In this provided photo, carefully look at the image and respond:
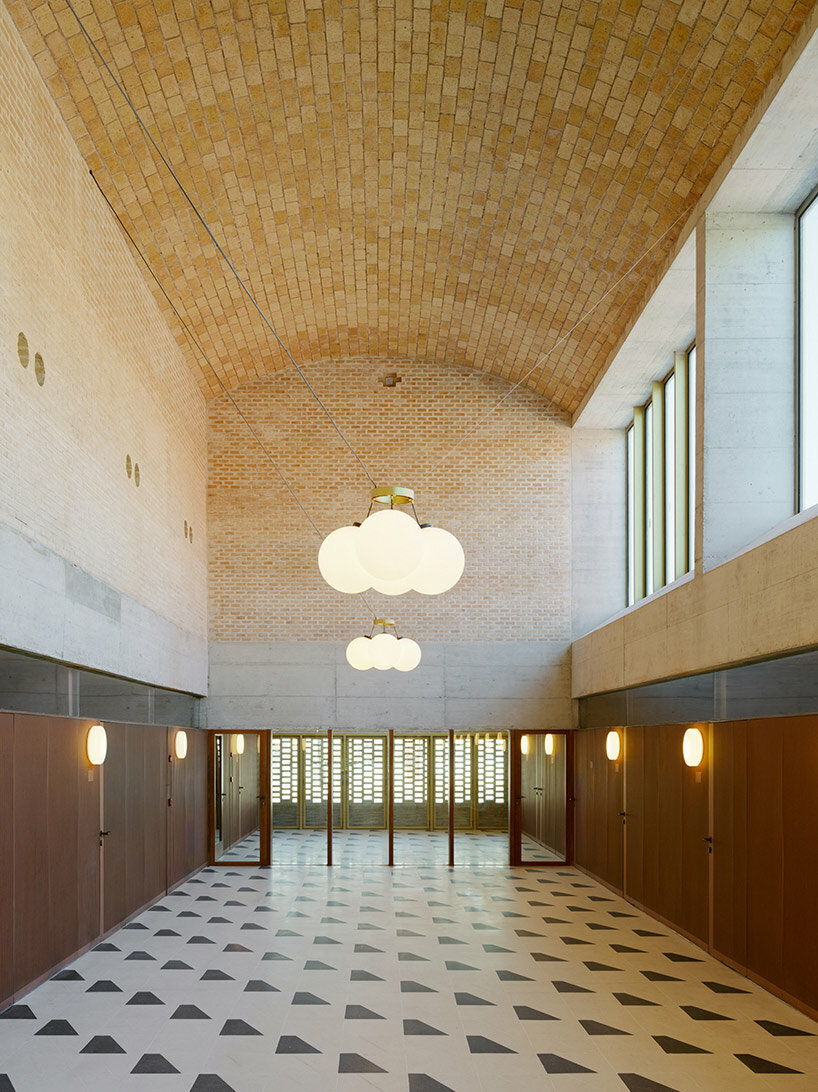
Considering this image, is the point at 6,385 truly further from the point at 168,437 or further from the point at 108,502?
the point at 168,437

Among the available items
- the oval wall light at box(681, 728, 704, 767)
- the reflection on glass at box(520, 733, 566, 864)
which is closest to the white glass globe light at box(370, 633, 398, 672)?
the oval wall light at box(681, 728, 704, 767)

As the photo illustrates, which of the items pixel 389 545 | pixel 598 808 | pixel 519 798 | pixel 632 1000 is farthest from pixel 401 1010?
pixel 519 798

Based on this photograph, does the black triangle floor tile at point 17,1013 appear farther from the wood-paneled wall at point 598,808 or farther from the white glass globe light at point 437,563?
the wood-paneled wall at point 598,808

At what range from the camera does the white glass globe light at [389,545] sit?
4953 mm

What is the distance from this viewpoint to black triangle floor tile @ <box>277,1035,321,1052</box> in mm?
6102

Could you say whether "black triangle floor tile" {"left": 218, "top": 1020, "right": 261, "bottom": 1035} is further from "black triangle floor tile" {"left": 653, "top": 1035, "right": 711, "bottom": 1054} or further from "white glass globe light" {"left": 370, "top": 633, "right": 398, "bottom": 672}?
"white glass globe light" {"left": 370, "top": 633, "right": 398, "bottom": 672}

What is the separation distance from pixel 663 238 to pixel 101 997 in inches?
324

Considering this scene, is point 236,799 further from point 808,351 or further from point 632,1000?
point 808,351

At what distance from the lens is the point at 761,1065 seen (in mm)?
Result: 5859

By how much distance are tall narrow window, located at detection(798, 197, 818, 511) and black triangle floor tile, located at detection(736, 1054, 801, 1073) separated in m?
4.52

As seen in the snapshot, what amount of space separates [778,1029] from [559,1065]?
5.40 ft

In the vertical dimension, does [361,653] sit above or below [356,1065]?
above

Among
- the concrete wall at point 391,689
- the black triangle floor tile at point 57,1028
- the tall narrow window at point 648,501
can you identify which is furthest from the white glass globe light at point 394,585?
the concrete wall at point 391,689

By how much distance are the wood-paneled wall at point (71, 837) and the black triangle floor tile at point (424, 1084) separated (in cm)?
308
